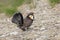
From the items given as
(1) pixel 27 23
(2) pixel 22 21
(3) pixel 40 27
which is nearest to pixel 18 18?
(2) pixel 22 21

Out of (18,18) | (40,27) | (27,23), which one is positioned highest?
(18,18)

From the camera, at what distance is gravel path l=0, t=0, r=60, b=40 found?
7.49 metres

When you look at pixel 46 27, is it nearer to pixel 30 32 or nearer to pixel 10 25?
pixel 30 32

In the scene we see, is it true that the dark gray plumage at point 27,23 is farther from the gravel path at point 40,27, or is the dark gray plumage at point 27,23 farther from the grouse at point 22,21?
the gravel path at point 40,27

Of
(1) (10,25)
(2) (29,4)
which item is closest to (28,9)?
(2) (29,4)

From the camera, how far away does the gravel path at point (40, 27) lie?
749 centimetres

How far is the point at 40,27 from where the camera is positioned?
27.7 ft

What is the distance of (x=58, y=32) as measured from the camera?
758 centimetres

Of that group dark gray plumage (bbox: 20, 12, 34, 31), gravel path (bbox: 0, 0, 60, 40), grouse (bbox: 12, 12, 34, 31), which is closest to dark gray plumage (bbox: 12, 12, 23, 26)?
grouse (bbox: 12, 12, 34, 31)

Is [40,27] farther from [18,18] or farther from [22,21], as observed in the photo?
[18,18]

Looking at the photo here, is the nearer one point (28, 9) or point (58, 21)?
point (58, 21)

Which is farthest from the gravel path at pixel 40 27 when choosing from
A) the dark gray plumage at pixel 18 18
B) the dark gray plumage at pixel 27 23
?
the dark gray plumage at pixel 18 18

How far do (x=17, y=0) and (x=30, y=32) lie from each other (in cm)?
441

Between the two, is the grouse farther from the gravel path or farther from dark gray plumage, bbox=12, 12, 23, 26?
the gravel path
